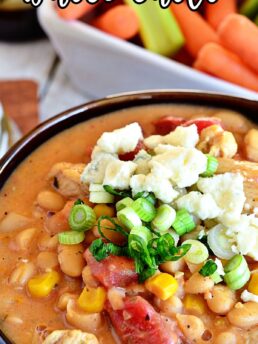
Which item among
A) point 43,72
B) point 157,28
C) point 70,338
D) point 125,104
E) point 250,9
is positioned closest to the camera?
point 70,338

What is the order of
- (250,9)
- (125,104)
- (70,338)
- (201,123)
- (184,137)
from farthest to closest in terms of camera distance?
(250,9) < (125,104) < (201,123) < (184,137) < (70,338)

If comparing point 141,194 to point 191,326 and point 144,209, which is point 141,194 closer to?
point 144,209

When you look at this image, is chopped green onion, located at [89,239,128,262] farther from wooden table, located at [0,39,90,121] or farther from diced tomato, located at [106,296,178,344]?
wooden table, located at [0,39,90,121]

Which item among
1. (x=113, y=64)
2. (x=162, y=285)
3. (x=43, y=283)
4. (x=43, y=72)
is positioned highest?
(x=162, y=285)

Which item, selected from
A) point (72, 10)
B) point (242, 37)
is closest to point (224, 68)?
point (242, 37)

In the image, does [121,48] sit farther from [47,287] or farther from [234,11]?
[47,287]

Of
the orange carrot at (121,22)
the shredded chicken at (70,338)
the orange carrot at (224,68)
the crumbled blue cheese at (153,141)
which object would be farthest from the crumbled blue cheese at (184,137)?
the orange carrot at (121,22)

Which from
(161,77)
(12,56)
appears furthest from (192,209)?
(12,56)
